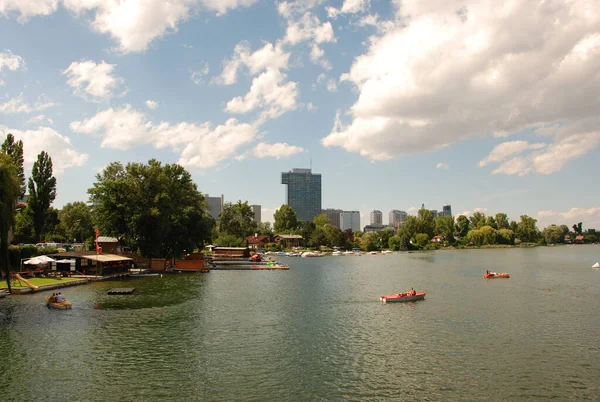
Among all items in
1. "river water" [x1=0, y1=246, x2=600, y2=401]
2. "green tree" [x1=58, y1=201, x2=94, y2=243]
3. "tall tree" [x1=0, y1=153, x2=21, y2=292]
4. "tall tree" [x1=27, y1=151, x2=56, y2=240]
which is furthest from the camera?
"green tree" [x1=58, y1=201, x2=94, y2=243]

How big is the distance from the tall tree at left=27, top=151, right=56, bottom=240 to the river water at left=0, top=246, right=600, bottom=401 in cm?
4911

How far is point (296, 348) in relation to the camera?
32.0 metres

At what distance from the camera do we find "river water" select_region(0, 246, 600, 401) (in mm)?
23828

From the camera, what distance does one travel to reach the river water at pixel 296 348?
78.2ft

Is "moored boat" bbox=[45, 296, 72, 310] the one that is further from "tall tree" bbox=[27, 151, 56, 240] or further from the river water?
"tall tree" bbox=[27, 151, 56, 240]

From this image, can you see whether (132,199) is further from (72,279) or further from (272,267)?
(272,267)

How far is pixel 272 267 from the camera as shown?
105875 mm

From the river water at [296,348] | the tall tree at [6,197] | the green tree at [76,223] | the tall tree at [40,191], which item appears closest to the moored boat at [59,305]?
the river water at [296,348]

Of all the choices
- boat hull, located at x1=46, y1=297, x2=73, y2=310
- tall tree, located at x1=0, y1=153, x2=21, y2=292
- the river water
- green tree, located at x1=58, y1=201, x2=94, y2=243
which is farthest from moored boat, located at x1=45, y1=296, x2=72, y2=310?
green tree, located at x1=58, y1=201, x2=94, y2=243

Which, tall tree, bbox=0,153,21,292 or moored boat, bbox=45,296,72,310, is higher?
tall tree, bbox=0,153,21,292

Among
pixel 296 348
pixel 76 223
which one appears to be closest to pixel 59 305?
pixel 296 348

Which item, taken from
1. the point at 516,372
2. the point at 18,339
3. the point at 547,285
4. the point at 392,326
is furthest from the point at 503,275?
the point at 18,339

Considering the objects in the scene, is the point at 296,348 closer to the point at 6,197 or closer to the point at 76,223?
the point at 6,197

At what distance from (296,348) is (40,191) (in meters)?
89.1
